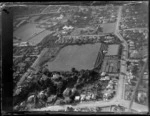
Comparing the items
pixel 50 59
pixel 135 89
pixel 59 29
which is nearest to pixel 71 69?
pixel 50 59

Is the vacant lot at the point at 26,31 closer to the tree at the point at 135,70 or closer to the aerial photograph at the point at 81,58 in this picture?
the aerial photograph at the point at 81,58

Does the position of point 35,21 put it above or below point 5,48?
above

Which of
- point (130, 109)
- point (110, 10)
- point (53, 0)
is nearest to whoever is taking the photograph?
point (130, 109)

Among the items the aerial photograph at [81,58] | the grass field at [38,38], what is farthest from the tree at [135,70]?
the grass field at [38,38]

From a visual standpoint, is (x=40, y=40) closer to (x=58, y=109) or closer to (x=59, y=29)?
(x=59, y=29)

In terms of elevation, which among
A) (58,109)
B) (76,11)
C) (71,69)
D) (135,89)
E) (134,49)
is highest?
(76,11)

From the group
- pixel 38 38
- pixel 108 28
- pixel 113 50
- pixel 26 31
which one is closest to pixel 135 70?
pixel 113 50

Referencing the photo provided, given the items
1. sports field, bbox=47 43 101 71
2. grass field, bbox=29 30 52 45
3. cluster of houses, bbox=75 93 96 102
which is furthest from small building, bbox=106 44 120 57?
grass field, bbox=29 30 52 45
